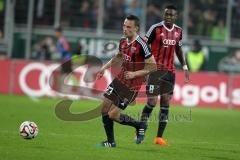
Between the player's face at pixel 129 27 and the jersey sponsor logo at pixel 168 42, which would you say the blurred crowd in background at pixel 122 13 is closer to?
the jersey sponsor logo at pixel 168 42

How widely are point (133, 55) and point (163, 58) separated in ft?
5.16

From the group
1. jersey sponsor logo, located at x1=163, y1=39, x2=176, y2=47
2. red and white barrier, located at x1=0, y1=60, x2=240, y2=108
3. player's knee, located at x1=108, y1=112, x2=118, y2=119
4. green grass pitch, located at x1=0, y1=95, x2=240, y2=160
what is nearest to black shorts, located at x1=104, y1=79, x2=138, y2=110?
player's knee, located at x1=108, y1=112, x2=118, y2=119

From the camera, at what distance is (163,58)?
14.0 metres

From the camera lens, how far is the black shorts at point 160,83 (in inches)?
556

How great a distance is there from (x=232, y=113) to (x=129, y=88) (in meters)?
11.9

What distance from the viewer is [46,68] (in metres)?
25.4

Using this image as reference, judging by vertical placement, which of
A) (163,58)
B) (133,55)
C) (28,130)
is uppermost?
(133,55)

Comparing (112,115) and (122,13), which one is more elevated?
(122,13)

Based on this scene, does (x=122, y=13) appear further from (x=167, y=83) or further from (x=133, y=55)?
(x=133, y=55)

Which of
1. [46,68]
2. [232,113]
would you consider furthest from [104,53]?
[232,113]

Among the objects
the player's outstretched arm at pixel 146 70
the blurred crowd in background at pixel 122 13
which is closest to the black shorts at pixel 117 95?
the player's outstretched arm at pixel 146 70

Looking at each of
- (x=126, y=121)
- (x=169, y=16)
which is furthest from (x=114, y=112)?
(x=169, y=16)

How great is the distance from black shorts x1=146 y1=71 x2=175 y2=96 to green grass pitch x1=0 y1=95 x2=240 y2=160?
1041 mm

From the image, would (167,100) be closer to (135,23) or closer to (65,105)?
(135,23)
